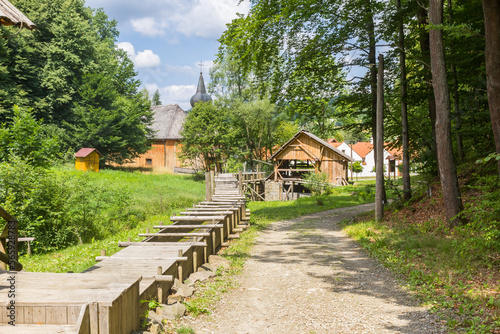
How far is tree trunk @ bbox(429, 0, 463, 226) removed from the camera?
9766 millimetres

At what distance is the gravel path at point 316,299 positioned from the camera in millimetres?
5309

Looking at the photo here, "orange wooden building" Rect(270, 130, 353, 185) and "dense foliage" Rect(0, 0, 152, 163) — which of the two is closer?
"dense foliage" Rect(0, 0, 152, 163)

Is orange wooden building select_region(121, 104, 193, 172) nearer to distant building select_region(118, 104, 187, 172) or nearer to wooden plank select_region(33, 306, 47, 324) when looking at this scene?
distant building select_region(118, 104, 187, 172)

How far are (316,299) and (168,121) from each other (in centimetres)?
4869

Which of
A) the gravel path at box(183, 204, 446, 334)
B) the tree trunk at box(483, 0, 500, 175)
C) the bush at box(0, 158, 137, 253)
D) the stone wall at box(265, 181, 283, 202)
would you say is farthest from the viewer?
the stone wall at box(265, 181, 283, 202)

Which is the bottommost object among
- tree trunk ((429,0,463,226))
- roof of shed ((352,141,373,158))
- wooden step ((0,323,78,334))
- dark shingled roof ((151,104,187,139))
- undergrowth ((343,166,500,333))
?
undergrowth ((343,166,500,333))

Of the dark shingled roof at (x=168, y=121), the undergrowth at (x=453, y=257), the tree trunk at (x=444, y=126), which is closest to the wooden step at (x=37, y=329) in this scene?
the undergrowth at (x=453, y=257)

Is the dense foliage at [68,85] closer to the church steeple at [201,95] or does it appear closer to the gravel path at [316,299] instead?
the church steeple at [201,95]

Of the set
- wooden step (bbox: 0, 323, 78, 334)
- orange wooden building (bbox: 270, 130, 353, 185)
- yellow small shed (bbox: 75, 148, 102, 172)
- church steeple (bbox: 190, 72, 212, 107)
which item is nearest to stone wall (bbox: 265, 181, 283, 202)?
orange wooden building (bbox: 270, 130, 353, 185)

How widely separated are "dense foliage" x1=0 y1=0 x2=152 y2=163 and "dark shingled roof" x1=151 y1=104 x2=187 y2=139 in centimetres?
744

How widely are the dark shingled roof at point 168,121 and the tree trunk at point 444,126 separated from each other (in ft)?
136

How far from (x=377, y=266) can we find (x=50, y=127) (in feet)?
106

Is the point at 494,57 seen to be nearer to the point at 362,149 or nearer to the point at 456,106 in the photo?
the point at 456,106

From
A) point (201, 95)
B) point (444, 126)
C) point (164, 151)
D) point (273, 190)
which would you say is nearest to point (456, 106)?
point (444, 126)
